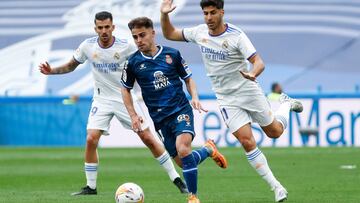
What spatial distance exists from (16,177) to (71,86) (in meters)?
14.4

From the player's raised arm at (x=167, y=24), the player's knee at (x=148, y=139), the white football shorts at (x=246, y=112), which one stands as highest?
the player's raised arm at (x=167, y=24)

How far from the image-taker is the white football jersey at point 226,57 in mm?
11500

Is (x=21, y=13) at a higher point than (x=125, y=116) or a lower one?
lower

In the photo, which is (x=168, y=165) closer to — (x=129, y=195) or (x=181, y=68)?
(x=181, y=68)

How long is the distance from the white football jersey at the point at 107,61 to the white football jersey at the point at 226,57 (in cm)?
129

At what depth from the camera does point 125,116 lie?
13172mm

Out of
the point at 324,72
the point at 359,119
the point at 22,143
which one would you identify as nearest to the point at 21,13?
the point at 22,143

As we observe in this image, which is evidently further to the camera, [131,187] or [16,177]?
[16,177]

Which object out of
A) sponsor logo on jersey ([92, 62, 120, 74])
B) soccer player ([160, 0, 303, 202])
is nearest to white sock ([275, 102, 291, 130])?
soccer player ([160, 0, 303, 202])

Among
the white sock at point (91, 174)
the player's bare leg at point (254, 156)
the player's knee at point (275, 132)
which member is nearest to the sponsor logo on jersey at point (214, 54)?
the player's bare leg at point (254, 156)

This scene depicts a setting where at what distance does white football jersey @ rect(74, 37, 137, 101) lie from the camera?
12.9 metres

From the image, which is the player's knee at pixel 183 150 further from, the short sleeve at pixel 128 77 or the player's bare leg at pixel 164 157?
the player's bare leg at pixel 164 157

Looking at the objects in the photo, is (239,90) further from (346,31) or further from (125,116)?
(346,31)

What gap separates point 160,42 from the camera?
101 feet
